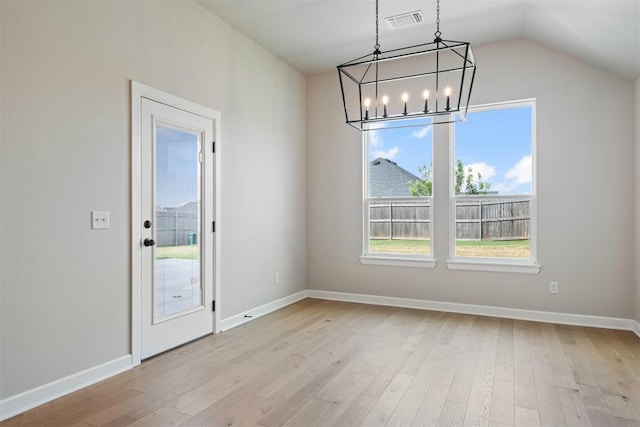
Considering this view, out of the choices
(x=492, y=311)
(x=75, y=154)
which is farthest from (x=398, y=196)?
(x=75, y=154)

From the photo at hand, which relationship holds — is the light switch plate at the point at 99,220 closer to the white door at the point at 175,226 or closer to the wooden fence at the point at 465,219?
the white door at the point at 175,226

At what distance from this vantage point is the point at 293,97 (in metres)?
5.36

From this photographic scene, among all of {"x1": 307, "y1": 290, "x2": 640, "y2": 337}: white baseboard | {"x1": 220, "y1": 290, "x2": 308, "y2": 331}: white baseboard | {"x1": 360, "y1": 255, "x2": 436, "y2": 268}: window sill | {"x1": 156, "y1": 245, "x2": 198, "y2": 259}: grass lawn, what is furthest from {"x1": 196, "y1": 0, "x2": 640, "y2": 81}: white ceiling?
{"x1": 220, "y1": 290, "x2": 308, "y2": 331}: white baseboard

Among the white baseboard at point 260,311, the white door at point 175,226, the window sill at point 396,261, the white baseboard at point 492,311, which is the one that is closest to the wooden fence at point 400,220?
the window sill at point 396,261

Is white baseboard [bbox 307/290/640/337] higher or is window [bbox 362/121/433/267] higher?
window [bbox 362/121/433/267]

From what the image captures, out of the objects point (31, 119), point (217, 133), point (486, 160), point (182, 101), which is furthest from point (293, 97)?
point (31, 119)

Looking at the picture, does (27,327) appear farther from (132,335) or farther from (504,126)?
(504,126)

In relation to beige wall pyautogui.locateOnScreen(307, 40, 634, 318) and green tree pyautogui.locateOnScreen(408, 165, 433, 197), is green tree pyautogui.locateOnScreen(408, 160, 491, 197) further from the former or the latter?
beige wall pyautogui.locateOnScreen(307, 40, 634, 318)

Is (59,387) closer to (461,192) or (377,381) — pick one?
(377,381)

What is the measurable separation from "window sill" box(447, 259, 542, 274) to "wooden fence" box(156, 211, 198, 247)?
2988 mm

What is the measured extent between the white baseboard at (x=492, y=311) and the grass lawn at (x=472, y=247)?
1.99 feet

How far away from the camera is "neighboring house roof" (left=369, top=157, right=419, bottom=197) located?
515 centimetres

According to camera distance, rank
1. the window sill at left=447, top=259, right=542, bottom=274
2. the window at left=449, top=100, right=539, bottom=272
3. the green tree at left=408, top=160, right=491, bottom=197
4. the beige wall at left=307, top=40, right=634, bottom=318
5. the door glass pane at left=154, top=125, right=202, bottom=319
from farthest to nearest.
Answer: the green tree at left=408, top=160, right=491, bottom=197, the window at left=449, top=100, right=539, bottom=272, the window sill at left=447, top=259, right=542, bottom=274, the beige wall at left=307, top=40, right=634, bottom=318, the door glass pane at left=154, top=125, right=202, bottom=319

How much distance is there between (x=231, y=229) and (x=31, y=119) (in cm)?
210
